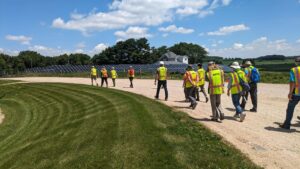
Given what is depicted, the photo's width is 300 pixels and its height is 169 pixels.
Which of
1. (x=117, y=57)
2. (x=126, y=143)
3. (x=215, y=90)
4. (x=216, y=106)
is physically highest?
(x=117, y=57)

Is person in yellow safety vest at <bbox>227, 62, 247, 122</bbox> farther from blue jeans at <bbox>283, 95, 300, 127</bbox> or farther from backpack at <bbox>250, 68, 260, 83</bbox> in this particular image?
backpack at <bbox>250, 68, 260, 83</bbox>

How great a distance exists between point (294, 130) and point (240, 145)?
274 centimetres

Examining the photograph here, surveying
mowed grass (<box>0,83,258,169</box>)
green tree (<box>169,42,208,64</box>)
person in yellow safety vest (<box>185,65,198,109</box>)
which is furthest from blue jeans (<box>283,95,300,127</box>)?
green tree (<box>169,42,208,64</box>)

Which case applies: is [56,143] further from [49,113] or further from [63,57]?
[63,57]

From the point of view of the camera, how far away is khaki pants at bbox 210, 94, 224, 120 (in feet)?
34.8

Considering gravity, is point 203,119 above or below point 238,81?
below

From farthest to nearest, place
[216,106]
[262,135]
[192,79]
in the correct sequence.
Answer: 1. [192,79]
2. [216,106]
3. [262,135]

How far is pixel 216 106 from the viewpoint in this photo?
10.8 meters

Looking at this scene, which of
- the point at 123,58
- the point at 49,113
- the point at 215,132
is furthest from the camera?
the point at 123,58

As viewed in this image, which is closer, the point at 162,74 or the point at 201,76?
the point at 162,74

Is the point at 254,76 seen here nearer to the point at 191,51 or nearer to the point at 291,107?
the point at 291,107

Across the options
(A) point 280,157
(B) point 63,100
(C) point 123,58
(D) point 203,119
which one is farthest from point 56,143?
(C) point 123,58

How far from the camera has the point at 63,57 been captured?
130 meters

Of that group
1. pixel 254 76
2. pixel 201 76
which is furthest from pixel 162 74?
pixel 254 76
